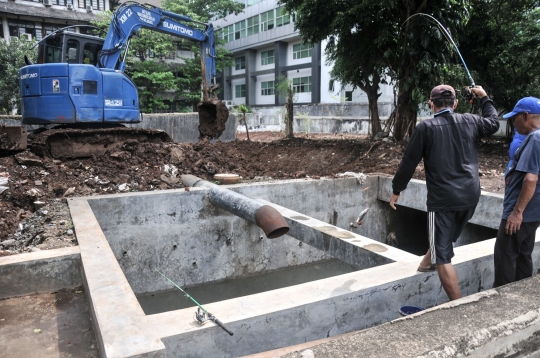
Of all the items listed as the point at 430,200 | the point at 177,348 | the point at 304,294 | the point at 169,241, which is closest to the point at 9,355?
the point at 177,348

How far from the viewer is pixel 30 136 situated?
8.98 metres

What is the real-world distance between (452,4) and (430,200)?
907 cm

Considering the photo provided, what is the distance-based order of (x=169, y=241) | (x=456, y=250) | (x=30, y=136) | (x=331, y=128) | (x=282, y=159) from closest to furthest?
(x=456, y=250)
(x=169, y=241)
(x=30, y=136)
(x=282, y=159)
(x=331, y=128)

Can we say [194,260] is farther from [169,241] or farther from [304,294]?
[304,294]

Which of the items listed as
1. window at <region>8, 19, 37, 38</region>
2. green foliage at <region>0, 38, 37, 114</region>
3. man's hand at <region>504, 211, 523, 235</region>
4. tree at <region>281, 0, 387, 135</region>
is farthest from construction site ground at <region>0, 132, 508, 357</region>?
window at <region>8, 19, 37, 38</region>

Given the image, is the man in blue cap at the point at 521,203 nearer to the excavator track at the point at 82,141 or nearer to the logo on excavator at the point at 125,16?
the excavator track at the point at 82,141

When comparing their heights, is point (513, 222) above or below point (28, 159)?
below

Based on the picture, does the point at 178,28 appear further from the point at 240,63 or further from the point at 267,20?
the point at 240,63

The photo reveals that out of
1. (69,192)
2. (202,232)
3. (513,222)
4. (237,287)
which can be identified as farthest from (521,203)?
(69,192)

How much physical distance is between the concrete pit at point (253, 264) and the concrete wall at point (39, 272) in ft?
0.15

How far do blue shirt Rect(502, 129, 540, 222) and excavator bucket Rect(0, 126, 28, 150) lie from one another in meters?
8.62

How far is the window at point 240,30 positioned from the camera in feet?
127

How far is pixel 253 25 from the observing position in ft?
123

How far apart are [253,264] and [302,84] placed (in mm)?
27689
